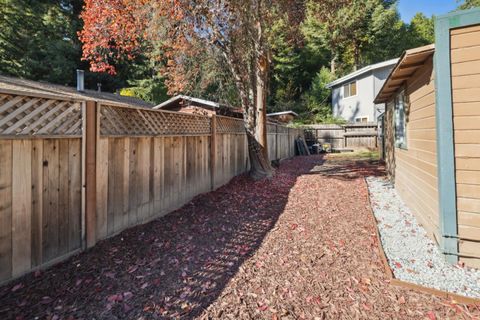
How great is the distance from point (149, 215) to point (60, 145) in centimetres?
175

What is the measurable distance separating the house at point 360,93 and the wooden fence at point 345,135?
1.63 m

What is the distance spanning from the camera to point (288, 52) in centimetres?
2489

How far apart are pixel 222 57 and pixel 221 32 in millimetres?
1764

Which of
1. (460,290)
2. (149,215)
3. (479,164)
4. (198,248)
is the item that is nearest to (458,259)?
(460,290)

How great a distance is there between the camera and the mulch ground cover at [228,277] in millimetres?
2352

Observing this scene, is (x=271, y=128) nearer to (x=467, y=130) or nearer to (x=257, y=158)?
(x=257, y=158)

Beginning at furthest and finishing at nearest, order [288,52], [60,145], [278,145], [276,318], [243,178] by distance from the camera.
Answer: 1. [288,52]
2. [278,145]
3. [243,178]
4. [60,145]
5. [276,318]

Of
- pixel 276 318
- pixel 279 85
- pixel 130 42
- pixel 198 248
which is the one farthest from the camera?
pixel 279 85

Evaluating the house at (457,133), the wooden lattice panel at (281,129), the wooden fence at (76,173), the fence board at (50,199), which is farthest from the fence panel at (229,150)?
the wooden lattice panel at (281,129)

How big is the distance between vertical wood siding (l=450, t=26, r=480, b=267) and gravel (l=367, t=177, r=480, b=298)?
315 mm

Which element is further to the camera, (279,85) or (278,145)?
(279,85)

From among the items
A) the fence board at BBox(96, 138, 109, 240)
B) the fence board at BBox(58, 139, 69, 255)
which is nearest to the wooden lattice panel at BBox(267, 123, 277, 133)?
the fence board at BBox(96, 138, 109, 240)

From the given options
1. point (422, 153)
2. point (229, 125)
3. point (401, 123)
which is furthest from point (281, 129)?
point (422, 153)

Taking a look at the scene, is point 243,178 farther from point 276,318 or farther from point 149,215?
point 276,318
